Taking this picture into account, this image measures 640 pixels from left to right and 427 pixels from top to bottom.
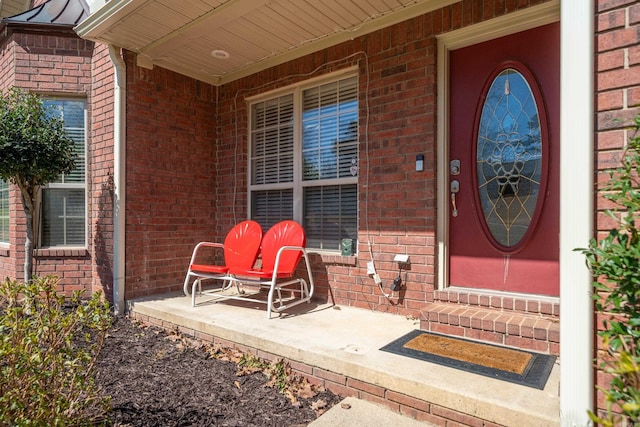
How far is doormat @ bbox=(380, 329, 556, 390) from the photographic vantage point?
2.04 meters

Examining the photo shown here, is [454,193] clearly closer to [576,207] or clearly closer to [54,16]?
[576,207]


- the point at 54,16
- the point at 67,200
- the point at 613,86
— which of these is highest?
the point at 54,16

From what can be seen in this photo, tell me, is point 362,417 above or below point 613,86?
below

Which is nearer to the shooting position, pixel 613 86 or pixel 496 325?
pixel 613 86

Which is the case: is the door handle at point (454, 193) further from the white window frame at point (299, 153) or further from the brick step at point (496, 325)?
the white window frame at point (299, 153)

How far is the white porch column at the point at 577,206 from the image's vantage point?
59.1 inches

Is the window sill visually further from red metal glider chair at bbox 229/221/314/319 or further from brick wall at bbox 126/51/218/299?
red metal glider chair at bbox 229/221/314/319

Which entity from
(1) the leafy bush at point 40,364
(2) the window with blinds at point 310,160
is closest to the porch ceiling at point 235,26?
(2) the window with blinds at point 310,160

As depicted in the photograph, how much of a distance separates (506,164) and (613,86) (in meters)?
1.48

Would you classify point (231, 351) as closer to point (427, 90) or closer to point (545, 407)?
point (545, 407)

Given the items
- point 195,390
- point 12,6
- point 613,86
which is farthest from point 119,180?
point 12,6

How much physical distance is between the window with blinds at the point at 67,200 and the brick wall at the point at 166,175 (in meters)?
0.88

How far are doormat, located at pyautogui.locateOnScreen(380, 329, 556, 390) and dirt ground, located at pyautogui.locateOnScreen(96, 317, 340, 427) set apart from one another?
609 mm

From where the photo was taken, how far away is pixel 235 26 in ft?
11.6
